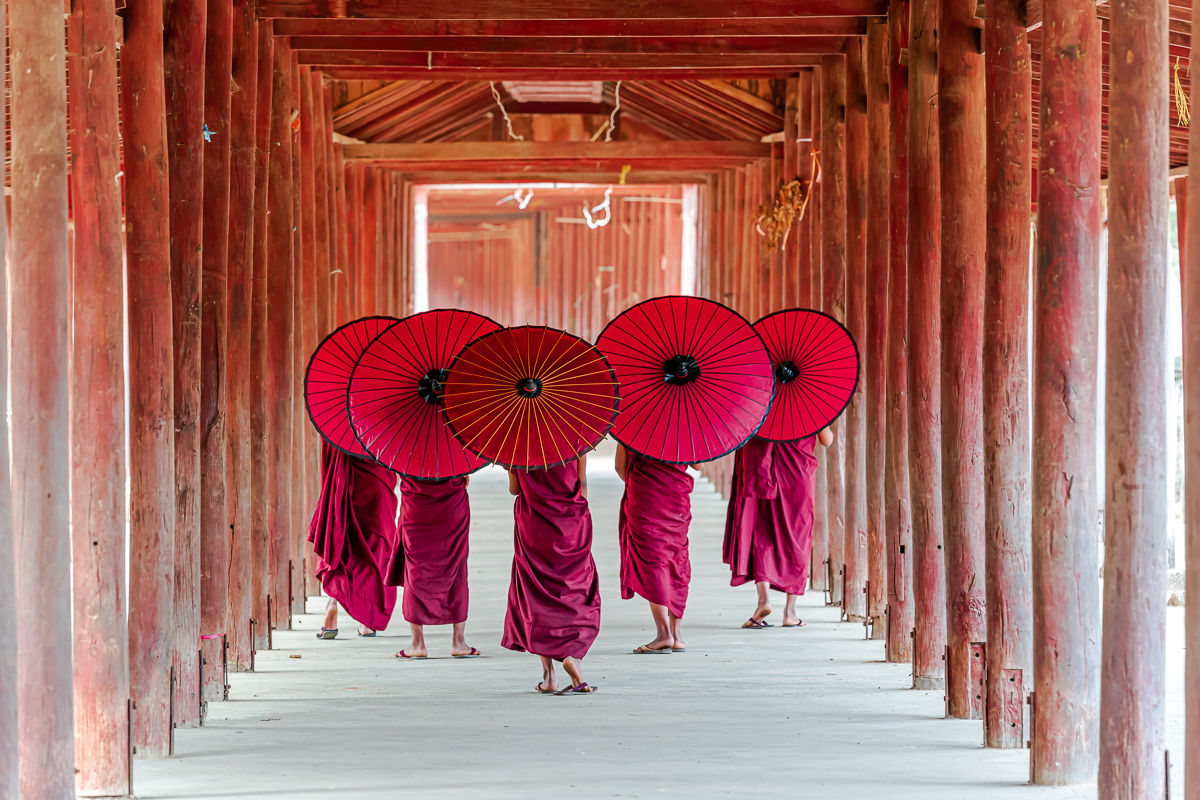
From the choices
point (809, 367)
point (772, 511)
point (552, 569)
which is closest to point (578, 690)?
point (552, 569)

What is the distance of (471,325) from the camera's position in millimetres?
6031

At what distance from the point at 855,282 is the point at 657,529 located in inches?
85.2

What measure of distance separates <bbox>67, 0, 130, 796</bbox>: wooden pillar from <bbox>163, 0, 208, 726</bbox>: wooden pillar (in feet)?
2.96

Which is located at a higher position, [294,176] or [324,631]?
[294,176]

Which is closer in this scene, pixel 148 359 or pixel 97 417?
pixel 97 417

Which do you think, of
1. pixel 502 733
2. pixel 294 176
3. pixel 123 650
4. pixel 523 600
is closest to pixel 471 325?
pixel 523 600

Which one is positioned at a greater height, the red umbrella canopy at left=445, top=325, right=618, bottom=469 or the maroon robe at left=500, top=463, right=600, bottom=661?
the red umbrella canopy at left=445, top=325, right=618, bottom=469

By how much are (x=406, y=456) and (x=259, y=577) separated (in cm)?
182

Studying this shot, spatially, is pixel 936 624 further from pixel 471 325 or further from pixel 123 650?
pixel 123 650

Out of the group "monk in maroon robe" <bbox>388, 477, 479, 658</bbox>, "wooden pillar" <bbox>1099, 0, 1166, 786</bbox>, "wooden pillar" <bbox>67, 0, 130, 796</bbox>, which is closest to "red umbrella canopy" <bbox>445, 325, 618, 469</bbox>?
"monk in maroon robe" <bbox>388, 477, 479, 658</bbox>

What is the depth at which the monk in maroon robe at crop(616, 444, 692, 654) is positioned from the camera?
6.86 m

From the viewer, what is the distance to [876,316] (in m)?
7.34

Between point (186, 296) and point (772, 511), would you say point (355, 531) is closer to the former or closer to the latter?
point (186, 296)

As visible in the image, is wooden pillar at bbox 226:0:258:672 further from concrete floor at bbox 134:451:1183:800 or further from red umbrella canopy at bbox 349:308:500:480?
red umbrella canopy at bbox 349:308:500:480
